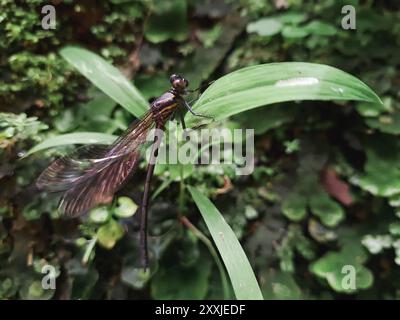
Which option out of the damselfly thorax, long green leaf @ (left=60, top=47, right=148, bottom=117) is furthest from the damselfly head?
long green leaf @ (left=60, top=47, right=148, bottom=117)

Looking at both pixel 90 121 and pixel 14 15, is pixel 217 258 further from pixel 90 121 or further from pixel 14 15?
pixel 14 15

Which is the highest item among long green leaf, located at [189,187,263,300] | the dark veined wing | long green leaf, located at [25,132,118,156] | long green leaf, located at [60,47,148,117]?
long green leaf, located at [60,47,148,117]

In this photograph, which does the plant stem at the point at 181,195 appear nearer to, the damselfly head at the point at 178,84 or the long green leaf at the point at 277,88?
the long green leaf at the point at 277,88

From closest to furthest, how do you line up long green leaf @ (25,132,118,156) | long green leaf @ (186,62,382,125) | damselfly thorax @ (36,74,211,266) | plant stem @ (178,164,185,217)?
long green leaf @ (186,62,382,125) < damselfly thorax @ (36,74,211,266) < long green leaf @ (25,132,118,156) < plant stem @ (178,164,185,217)

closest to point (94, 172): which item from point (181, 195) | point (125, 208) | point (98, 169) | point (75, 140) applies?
point (98, 169)

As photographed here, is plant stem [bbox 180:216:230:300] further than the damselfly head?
Yes

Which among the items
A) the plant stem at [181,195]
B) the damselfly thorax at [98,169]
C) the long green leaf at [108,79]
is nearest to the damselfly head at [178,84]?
the damselfly thorax at [98,169]

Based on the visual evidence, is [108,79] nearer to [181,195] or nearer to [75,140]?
[75,140]

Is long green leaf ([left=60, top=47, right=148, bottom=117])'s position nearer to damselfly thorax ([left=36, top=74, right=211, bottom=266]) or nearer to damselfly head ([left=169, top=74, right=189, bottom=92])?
damselfly thorax ([left=36, top=74, right=211, bottom=266])

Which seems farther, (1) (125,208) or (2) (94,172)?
(1) (125,208)
